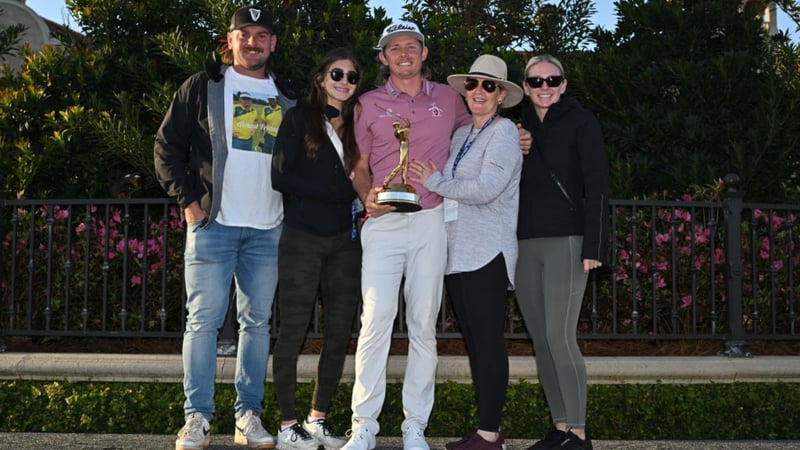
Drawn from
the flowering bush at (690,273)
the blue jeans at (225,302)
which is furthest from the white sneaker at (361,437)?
the flowering bush at (690,273)

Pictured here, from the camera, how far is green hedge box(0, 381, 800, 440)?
17.6 ft

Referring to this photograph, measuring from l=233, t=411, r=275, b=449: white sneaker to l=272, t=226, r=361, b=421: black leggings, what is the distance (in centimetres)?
17

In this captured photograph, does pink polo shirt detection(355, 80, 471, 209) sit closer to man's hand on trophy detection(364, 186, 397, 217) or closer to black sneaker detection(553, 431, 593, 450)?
man's hand on trophy detection(364, 186, 397, 217)

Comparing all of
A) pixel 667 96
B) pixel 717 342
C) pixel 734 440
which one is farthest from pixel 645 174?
pixel 734 440

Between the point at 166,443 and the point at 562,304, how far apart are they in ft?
8.48

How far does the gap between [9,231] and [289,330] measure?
3068mm

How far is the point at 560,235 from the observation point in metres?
4.29

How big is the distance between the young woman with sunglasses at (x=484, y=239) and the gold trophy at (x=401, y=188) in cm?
11

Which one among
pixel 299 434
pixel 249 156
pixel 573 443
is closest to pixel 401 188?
pixel 249 156

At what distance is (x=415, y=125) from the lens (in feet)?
14.7

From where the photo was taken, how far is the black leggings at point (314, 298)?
451 centimetres

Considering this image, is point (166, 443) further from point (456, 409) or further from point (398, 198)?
point (398, 198)

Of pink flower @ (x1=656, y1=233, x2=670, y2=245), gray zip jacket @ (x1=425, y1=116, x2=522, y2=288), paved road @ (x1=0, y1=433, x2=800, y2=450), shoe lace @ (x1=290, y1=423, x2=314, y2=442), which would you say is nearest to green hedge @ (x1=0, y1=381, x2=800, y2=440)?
paved road @ (x1=0, y1=433, x2=800, y2=450)

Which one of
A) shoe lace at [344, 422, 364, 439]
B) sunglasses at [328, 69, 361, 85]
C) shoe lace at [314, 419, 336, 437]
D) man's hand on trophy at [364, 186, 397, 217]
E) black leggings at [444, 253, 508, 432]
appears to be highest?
sunglasses at [328, 69, 361, 85]
